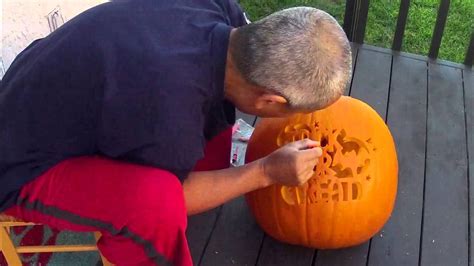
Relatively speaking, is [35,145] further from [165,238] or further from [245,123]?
[245,123]

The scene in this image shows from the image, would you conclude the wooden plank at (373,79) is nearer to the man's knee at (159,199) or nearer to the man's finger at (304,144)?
the man's finger at (304,144)

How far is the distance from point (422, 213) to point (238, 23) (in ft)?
2.72

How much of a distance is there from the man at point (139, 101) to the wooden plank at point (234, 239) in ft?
1.41

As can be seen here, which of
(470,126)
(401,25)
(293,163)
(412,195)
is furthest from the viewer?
(401,25)

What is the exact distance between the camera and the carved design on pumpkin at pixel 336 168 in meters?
1.53

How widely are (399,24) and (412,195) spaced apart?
3.02ft

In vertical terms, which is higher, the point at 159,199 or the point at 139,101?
the point at 139,101

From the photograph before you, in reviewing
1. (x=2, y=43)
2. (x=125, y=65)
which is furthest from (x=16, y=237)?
(x=125, y=65)

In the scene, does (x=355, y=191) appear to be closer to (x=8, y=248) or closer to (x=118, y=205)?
(x=118, y=205)

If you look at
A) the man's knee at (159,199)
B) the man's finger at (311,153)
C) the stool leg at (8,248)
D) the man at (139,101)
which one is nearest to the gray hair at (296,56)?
the man at (139,101)

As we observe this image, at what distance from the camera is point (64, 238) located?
1800 mm

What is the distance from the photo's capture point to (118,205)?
4.12 ft

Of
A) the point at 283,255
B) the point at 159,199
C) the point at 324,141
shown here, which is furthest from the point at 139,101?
the point at 283,255

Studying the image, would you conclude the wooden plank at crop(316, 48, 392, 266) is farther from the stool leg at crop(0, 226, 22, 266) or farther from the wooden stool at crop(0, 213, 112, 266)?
the stool leg at crop(0, 226, 22, 266)
